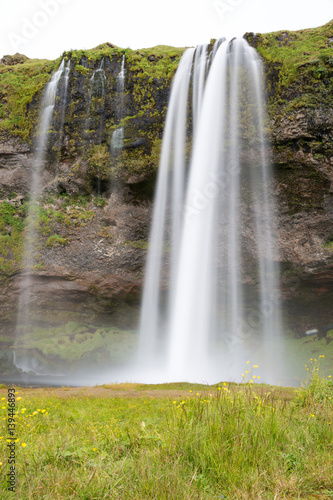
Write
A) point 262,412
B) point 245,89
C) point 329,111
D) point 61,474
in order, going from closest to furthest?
point 61,474, point 262,412, point 329,111, point 245,89

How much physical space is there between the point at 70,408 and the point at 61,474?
902cm

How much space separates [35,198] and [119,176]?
883 cm

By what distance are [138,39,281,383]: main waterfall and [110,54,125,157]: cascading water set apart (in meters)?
4.48

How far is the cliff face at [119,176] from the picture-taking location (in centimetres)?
2659

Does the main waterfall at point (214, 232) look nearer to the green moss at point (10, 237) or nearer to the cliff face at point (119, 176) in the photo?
the cliff face at point (119, 176)

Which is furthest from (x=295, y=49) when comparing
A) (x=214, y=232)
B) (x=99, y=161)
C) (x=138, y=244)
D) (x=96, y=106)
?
(x=138, y=244)

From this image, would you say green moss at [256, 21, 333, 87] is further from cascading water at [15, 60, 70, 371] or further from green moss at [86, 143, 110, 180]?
cascading water at [15, 60, 70, 371]

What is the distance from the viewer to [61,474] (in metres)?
3.91

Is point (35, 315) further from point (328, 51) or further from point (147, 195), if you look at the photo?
point (328, 51)

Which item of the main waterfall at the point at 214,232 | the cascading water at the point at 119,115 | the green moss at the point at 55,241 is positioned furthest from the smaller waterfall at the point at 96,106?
the green moss at the point at 55,241

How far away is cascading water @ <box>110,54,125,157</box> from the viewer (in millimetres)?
31031

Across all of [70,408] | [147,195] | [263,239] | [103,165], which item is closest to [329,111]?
[263,239]

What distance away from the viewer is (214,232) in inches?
1160

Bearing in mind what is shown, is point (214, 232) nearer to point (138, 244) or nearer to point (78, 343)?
point (138, 244)
